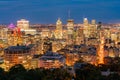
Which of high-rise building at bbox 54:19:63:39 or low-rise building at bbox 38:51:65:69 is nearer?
low-rise building at bbox 38:51:65:69

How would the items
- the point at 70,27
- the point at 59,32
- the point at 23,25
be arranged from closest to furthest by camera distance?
the point at 59,32, the point at 70,27, the point at 23,25

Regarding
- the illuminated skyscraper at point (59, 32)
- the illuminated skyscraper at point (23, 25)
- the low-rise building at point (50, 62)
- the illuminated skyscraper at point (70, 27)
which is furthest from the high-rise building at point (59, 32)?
the low-rise building at point (50, 62)

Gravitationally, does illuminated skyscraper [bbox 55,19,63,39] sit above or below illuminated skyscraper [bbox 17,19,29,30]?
below

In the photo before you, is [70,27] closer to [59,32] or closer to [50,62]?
[59,32]

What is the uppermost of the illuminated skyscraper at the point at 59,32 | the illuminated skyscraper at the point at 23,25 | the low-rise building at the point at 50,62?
the illuminated skyscraper at the point at 23,25

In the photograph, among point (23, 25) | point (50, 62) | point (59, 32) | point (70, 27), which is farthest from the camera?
point (23, 25)

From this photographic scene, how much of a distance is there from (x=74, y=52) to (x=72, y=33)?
1970 centimetres

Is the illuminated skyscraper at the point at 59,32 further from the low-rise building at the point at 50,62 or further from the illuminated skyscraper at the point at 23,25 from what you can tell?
the low-rise building at the point at 50,62

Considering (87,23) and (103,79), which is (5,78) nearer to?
(103,79)

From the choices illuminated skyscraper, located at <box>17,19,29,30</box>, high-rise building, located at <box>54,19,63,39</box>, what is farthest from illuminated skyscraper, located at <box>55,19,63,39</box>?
illuminated skyscraper, located at <box>17,19,29,30</box>

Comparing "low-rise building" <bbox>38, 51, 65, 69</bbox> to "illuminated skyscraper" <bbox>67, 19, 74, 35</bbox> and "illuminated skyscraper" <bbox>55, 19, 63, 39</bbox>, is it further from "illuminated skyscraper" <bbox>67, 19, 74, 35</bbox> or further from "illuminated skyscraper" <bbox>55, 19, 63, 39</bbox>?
"illuminated skyscraper" <bbox>67, 19, 74, 35</bbox>

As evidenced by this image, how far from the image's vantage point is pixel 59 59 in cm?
2077

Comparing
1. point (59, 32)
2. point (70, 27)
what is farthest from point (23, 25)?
point (70, 27)

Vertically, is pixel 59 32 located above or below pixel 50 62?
above
